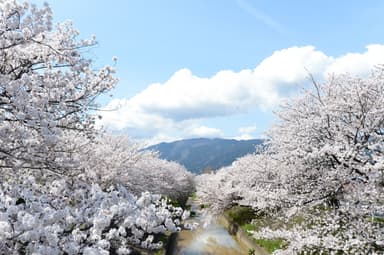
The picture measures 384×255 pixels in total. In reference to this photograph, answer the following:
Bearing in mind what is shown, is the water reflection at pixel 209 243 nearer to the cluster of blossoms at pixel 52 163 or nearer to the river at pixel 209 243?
the river at pixel 209 243

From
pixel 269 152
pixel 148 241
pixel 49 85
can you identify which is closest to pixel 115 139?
pixel 269 152

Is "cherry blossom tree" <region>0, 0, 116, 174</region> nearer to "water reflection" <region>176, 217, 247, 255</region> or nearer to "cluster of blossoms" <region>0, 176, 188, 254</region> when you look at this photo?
"cluster of blossoms" <region>0, 176, 188, 254</region>

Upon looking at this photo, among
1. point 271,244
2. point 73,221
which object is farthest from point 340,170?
point 271,244

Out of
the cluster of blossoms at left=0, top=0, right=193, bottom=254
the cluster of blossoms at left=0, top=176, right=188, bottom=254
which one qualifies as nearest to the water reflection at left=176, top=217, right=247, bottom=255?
the cluster of blossoms at left=0, top=0, right=193, bottom=254

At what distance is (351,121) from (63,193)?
653cm

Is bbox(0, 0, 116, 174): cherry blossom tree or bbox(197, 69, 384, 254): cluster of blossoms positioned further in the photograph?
bbox(197, 69, 384, 254): cluster of blossoms

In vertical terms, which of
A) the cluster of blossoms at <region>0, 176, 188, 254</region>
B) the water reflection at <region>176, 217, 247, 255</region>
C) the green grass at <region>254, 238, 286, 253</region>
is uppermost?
the cluster of blossoms at <region>0, 176, 188, 254</region>

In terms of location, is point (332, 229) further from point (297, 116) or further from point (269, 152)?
point (269, 152)

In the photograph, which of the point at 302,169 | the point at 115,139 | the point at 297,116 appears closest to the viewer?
the point at 302,169

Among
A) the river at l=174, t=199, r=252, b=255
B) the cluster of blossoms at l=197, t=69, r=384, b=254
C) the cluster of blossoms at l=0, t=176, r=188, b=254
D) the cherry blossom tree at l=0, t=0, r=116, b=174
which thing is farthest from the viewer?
the river at l=174, t=199, r=252, b=255

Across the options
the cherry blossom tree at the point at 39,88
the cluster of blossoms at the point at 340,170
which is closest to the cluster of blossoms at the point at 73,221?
the cherry blossom tree at the point at 39,88

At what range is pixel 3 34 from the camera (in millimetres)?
5469

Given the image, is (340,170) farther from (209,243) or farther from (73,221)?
(209,243)

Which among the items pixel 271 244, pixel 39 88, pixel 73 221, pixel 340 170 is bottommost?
pixel 271 244
